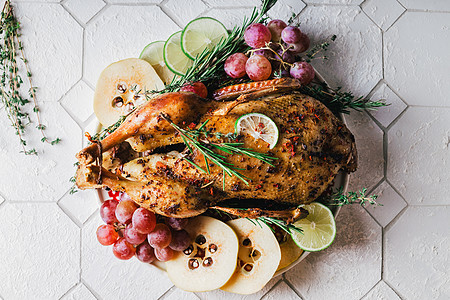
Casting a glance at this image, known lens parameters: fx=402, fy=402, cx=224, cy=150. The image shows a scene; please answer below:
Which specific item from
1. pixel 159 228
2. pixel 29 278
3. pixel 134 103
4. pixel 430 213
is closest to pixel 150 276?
pixel 159 228

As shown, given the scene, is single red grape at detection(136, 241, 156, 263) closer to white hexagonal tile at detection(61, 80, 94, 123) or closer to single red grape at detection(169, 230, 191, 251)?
single red grape at detection(169, 230, 191, 251)

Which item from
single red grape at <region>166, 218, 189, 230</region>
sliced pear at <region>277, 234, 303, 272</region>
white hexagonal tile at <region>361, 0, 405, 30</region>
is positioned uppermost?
white hexagonal tile at <region>361, 0, 405, 30</region>

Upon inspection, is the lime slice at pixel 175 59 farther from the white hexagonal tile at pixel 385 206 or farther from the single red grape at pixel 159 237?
the white hexagonal tile at pixel 385 206

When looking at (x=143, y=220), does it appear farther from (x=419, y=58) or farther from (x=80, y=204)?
(x=419, y=58)

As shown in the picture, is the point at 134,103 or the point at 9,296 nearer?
the point at 134,103

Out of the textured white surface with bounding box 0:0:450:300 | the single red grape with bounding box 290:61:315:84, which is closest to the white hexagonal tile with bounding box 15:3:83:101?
the textured white surface with bounding box 0:0:450:300

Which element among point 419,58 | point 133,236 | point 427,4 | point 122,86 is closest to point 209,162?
point 133,236

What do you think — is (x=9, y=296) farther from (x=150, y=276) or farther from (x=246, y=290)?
(x=246, y=290)
